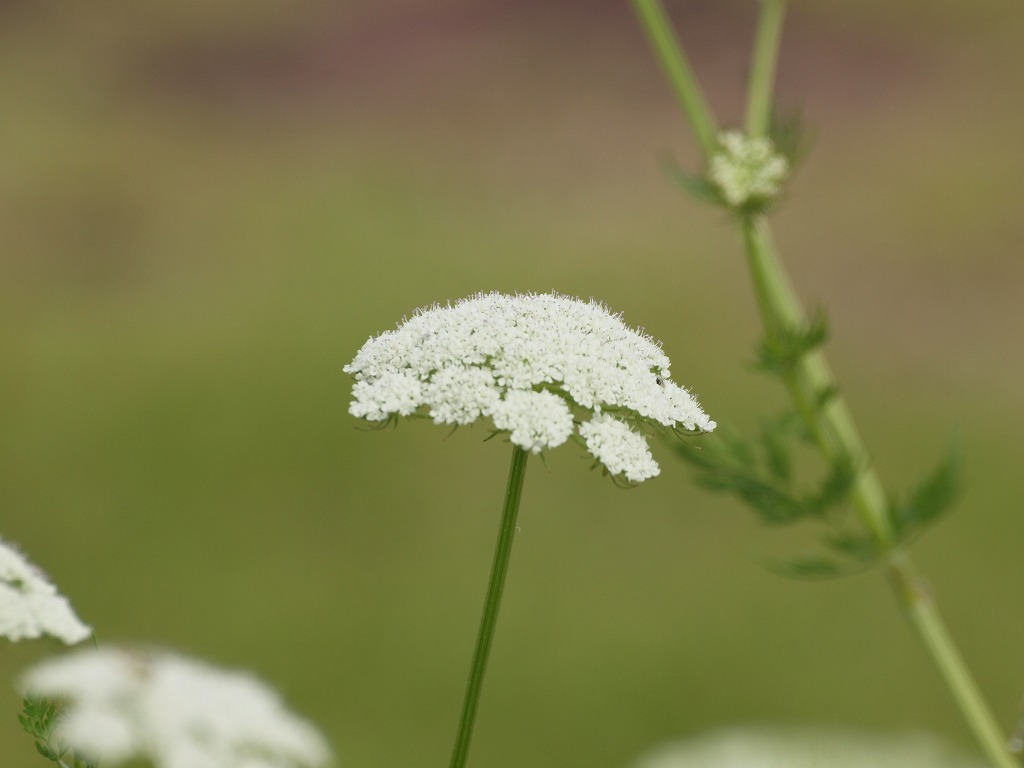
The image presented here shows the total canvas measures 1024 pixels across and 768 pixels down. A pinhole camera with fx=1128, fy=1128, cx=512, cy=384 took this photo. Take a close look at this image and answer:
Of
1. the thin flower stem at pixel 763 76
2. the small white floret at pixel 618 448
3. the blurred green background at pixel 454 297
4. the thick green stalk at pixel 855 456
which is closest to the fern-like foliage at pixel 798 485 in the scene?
the thick green stalk at pixel 855 456

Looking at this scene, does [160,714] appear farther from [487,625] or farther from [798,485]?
[798,485]

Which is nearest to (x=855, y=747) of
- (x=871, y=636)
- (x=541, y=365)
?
(x=541, y=365)

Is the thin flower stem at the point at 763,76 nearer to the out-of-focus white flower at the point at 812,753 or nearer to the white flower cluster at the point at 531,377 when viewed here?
the white flower cluster at the point at 531,377

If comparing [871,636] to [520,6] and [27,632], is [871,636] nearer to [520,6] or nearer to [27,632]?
[27,632]

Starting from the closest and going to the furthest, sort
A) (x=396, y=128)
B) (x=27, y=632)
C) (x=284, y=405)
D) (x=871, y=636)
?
(x=27, y=632) → (x=871, y=636) → (x=284, y=405) → (x=396, y=128)

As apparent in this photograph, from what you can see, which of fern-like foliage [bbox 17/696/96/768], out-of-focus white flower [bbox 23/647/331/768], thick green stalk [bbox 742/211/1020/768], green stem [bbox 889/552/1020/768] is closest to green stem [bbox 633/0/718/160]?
thick green stalk [bbox 742/211/1020/768]

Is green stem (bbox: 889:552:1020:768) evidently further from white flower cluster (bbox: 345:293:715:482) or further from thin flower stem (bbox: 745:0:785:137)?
white flower cluster (bbox: 345:293:715:482)

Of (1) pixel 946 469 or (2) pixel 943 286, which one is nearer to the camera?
(1) pixel 946 469

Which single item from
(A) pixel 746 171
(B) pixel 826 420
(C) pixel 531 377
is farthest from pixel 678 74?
(C) pixel 531 377
